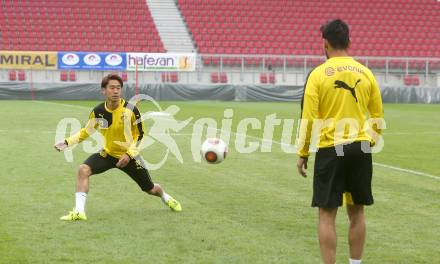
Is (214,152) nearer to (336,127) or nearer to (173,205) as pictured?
(173,205)

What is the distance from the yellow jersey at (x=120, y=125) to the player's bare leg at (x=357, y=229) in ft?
10.8

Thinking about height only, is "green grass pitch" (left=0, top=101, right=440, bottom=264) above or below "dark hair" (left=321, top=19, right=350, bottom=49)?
below

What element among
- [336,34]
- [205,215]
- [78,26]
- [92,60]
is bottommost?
[205,215]

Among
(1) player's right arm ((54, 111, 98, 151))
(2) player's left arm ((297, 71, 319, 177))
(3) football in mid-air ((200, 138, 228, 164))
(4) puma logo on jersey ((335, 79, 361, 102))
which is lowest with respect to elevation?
(3) football in mid-air ((200, 138, 228, 164))

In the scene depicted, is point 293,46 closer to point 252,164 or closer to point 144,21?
point 144,21

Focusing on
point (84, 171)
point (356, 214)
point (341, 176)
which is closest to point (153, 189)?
point (84, 171)

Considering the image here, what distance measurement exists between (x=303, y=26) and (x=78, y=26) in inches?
547

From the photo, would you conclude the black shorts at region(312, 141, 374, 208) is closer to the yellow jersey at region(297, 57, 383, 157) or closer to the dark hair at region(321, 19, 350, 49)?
the yellow jersey at region(297, 57, 383, 157)

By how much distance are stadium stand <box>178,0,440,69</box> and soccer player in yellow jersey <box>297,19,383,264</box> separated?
3931 centimetres

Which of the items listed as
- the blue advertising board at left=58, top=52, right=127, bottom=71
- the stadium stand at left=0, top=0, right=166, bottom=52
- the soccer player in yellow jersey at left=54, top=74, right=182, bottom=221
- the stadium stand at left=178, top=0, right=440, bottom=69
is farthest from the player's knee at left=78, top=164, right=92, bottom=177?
the stadium stand at left=178, top=0, right=440, bottom=69

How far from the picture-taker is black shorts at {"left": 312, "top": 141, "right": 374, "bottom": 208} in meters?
5.66

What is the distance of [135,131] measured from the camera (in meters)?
8.63

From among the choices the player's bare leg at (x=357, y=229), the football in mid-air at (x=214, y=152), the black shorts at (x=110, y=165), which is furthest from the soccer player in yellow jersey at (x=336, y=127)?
the black shorts at (x=110, y=165)

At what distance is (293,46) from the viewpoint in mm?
47875
